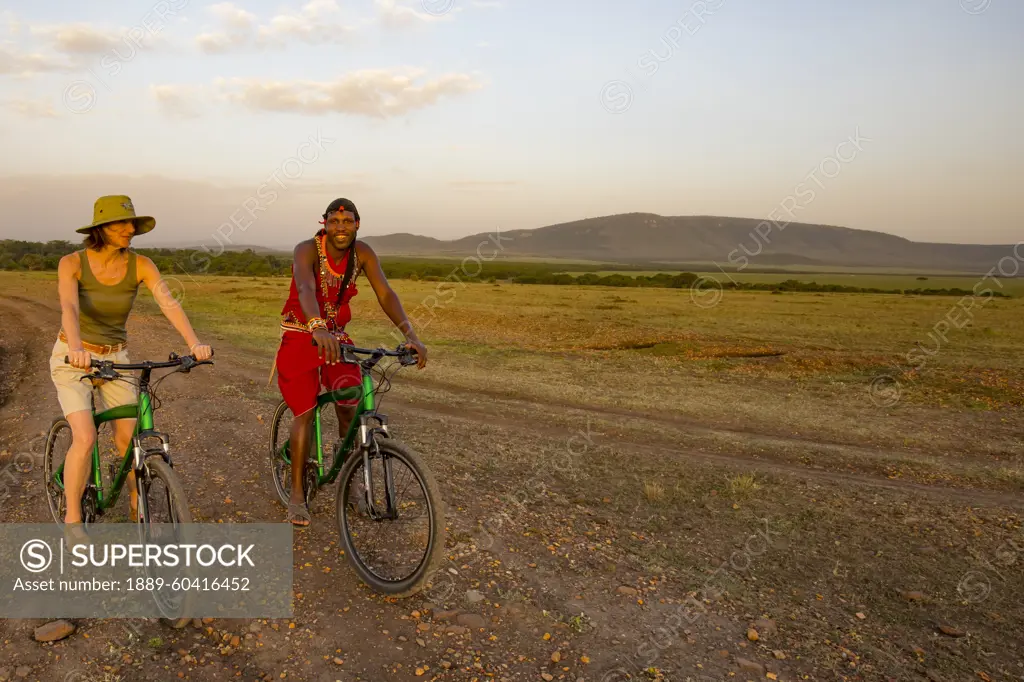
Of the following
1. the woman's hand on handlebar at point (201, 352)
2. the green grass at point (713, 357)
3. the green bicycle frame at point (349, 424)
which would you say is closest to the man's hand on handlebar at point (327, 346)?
the green bicycle frame at point (349, 424)

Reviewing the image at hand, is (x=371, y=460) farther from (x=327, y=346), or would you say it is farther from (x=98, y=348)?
(x=98, y=348)

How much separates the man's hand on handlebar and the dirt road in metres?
1.88

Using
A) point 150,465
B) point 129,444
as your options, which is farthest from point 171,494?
point 129,444

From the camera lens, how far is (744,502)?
823 centimetres

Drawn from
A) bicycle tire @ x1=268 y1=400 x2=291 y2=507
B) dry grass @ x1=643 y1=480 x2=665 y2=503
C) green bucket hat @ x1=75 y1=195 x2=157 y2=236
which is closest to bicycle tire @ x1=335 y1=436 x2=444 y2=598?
bicycle tire @ x1=268 y1=400 x2=291 y2=507

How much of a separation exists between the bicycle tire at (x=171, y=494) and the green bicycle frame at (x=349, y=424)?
1.29 metres

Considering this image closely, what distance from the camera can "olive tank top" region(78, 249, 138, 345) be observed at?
4.95 metres

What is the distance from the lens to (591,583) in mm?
5680

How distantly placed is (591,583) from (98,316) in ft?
15.0

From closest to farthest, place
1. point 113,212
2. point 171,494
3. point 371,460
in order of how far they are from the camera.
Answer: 1. point 171,494
2. point 113,212
3. point 371,460

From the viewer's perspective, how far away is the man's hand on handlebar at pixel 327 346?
461 cm

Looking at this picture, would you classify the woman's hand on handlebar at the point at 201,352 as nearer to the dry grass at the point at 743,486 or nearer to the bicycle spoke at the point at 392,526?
the bicycle spoke at the point at 392,526

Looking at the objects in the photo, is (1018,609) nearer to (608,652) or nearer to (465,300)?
(608,652)

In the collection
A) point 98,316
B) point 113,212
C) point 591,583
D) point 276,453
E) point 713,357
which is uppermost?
point 113,212
